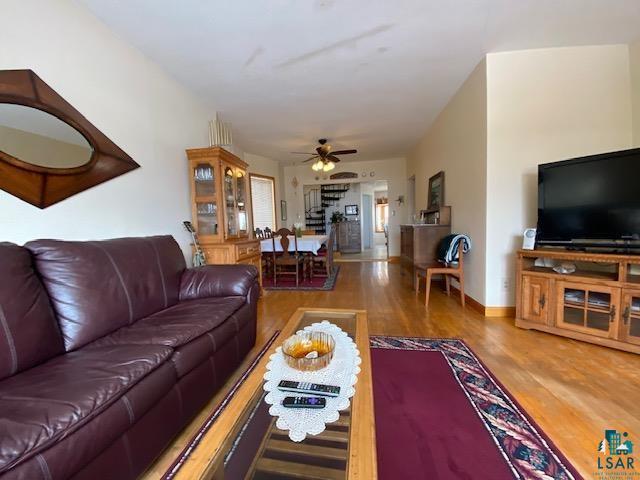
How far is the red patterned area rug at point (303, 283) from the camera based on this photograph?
13.8ft

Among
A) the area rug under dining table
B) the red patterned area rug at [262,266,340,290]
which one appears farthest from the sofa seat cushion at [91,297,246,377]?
the red patterned area rug at [262,266,340,290]

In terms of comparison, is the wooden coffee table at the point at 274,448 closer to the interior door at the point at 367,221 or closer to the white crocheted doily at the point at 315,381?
the white crocheted doily at the point at 315,381

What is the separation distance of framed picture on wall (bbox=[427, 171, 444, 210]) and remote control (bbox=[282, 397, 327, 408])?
147 inches

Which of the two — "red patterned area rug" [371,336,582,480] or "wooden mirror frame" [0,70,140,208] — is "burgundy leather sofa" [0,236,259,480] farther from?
"red patterned area rug" [371,336,582,480]

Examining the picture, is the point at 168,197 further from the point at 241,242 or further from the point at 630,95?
the point at 630,95

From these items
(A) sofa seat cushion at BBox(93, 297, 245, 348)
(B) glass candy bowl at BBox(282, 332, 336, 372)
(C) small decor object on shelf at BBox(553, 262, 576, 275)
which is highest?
(C) small decor object on shelf at BBox(553, 262, 576, 275)

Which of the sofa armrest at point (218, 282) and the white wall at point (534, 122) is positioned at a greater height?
the white wall at point (534, 122)

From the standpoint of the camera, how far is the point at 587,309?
2.13m

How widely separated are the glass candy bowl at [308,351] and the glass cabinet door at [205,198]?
217 centimetres

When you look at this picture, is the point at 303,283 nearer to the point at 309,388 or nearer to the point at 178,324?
the point at 178,324

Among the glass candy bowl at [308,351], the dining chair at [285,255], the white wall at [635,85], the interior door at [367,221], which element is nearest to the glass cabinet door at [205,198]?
the dining chair at [285,255]

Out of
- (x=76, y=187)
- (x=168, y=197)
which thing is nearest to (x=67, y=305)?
(x=76, y=187)

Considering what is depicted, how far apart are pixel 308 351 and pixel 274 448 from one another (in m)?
0.43

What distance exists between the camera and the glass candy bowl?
3.83 feet
